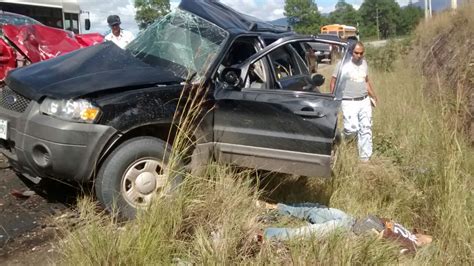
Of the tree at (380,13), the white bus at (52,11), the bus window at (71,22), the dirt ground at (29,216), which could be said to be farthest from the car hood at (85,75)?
the tree at (380,13)

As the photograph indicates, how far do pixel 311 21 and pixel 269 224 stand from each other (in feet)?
308

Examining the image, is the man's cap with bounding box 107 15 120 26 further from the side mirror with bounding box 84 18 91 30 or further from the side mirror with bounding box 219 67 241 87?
the side mirror with bounding box 84 18 91 30

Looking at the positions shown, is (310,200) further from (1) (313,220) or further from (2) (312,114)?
(2) (312,114)

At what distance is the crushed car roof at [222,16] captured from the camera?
5156 millimetres

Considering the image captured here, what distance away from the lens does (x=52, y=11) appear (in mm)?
17266

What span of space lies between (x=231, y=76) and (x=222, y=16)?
975 mm

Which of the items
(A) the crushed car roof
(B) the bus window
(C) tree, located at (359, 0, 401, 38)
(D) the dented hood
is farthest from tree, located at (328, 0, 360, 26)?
(A) the crushed car roof

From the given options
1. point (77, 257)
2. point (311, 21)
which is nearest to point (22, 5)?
point (77, 257)

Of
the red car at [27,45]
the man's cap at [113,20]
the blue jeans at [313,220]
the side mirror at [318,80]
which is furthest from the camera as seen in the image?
the red car at [27,45]

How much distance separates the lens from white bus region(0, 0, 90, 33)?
1599cm

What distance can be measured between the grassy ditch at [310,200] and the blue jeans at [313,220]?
0.12 meters

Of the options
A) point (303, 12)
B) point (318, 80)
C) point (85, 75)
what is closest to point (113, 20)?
point (85, 75)

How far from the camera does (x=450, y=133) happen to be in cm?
448

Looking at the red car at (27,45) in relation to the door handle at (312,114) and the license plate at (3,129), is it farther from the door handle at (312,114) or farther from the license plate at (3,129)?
the door handle at (312,114)
